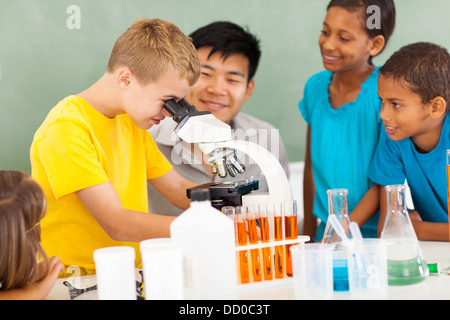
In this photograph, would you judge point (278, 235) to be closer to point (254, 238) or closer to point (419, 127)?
point (254, 238)

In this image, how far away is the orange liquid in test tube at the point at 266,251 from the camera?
1.22 meters

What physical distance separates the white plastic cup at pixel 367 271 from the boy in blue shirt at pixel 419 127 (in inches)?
27.2

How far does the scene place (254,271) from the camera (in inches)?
47.9

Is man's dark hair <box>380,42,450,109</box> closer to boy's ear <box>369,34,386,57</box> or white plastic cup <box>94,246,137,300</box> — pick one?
boy's ear <box>369,34,386,57</box>

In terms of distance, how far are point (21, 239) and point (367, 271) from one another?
702 millimetres

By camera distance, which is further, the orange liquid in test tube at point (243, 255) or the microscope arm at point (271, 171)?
the microscope arm at point (271, 171)

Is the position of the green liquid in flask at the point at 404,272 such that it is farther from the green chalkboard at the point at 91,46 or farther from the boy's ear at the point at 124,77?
the green chalkboard at the point at 91,46

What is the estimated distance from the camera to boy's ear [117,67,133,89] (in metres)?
1.62

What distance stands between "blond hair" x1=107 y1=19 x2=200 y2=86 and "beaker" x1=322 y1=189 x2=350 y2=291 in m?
0.66

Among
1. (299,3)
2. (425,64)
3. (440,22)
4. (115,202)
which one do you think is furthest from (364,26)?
(115,202)

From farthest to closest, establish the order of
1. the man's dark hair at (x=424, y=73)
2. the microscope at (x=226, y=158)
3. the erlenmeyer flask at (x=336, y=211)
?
1. the man's dark hair at (x=424, y=73)
2. the microscope at (x=226, y=158)
3. the erlenmeyer flask at (x=336, y=211)

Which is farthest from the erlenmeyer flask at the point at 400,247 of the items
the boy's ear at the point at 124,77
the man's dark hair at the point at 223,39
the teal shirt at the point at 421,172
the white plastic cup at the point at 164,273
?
the man's dark hair at the point at 223,39

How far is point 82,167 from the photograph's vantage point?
145 cm
